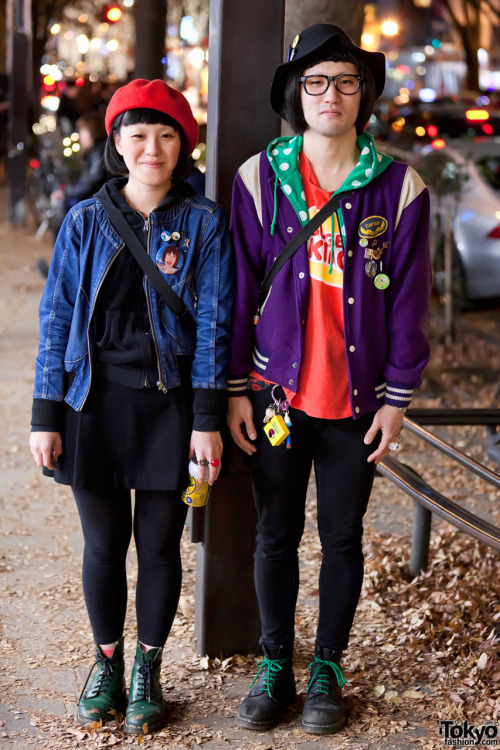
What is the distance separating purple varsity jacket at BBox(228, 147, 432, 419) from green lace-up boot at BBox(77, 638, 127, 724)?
1.08 m

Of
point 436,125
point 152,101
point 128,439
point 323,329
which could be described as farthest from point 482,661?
point 436,125

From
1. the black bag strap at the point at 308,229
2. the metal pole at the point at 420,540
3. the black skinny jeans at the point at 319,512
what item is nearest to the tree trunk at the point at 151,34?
the metal pole at the point at 420,540

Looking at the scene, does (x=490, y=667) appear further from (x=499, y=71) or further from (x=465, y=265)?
(x=499, y=71)

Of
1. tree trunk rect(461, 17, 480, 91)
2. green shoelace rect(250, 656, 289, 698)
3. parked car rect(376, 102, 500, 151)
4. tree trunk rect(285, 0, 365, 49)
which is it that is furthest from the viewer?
tree trunk rect(461, 17, 480, 91)

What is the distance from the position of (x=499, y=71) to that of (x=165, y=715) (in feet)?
193

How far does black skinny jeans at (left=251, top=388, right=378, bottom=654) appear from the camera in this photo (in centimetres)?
309

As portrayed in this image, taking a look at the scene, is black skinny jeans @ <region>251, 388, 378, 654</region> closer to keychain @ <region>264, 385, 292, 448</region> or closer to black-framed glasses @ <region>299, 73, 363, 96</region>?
keychain @ <region>264, 385, 292, 448</region>

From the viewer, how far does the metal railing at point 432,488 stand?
11.5 feet

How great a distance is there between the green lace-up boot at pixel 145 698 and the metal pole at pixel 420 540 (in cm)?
169

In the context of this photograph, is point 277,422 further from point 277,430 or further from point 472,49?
point 472,49

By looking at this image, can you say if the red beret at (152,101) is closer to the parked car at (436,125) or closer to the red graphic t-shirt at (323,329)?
the red graphic t-shirt at (323,329)

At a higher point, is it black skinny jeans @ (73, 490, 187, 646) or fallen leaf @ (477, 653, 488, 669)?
black skinny jeans @ (73, 490, 187, 646)

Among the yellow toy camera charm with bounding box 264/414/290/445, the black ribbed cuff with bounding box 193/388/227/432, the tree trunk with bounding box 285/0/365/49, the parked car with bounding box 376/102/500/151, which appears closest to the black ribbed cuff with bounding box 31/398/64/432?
the black ribbed cuff with bounding box 193/388/227/432

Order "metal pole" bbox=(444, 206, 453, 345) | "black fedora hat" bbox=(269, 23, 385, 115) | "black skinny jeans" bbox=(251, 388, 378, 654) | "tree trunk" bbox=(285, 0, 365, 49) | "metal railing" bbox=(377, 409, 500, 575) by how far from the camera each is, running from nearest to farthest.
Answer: "black fedora hat" bbox=(269, 23, 385, 115) < "black skinny jeans" bbox=(251, 388, 378, 654) < "metal railing" bbox=(377, 409, 500, 575) < "tree trunk" bbox=(285, 0, 365, 49) < "metal pole" bbox=(444, 206, 453, 345)
